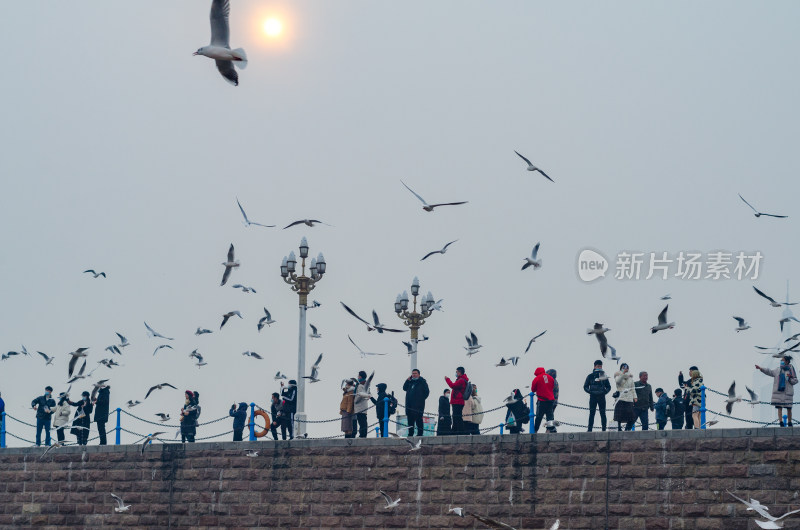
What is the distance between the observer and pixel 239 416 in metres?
27.1

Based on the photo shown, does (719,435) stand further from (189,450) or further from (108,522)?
(108,522)

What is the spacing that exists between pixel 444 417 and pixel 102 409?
7.83 meters

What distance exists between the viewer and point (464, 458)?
2405 centimetres

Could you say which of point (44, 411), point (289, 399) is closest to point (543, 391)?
point (289, 399)

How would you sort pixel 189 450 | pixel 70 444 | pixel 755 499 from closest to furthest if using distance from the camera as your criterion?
pixel 755 499
pixel 189 450
pixel 70 444

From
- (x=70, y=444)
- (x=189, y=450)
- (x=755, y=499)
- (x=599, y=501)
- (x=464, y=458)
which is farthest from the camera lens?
(x=70, y=444)

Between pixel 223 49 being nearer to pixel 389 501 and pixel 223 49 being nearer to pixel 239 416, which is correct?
pixel 389 501

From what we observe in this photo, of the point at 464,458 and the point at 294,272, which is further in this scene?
the point at 294,272

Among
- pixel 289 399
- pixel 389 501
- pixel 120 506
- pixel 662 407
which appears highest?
pixel 289 399

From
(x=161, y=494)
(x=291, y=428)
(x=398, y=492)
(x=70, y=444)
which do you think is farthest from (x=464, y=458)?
(x=70, y=444)

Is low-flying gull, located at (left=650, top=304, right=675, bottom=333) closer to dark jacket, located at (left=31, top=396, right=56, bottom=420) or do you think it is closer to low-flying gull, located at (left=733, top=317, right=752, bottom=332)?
low-flying gull, located at (left=733, top=317, right=752, bottom=332)

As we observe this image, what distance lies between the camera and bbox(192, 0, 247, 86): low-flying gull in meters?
18.2

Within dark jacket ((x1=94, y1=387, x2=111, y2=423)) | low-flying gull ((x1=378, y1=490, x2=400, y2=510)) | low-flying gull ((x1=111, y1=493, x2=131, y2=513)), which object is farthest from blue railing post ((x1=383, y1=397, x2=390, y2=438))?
dark jacket ((x1=94, y1=387, x2=111, y2=423))

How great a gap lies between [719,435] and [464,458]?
15.1ft
